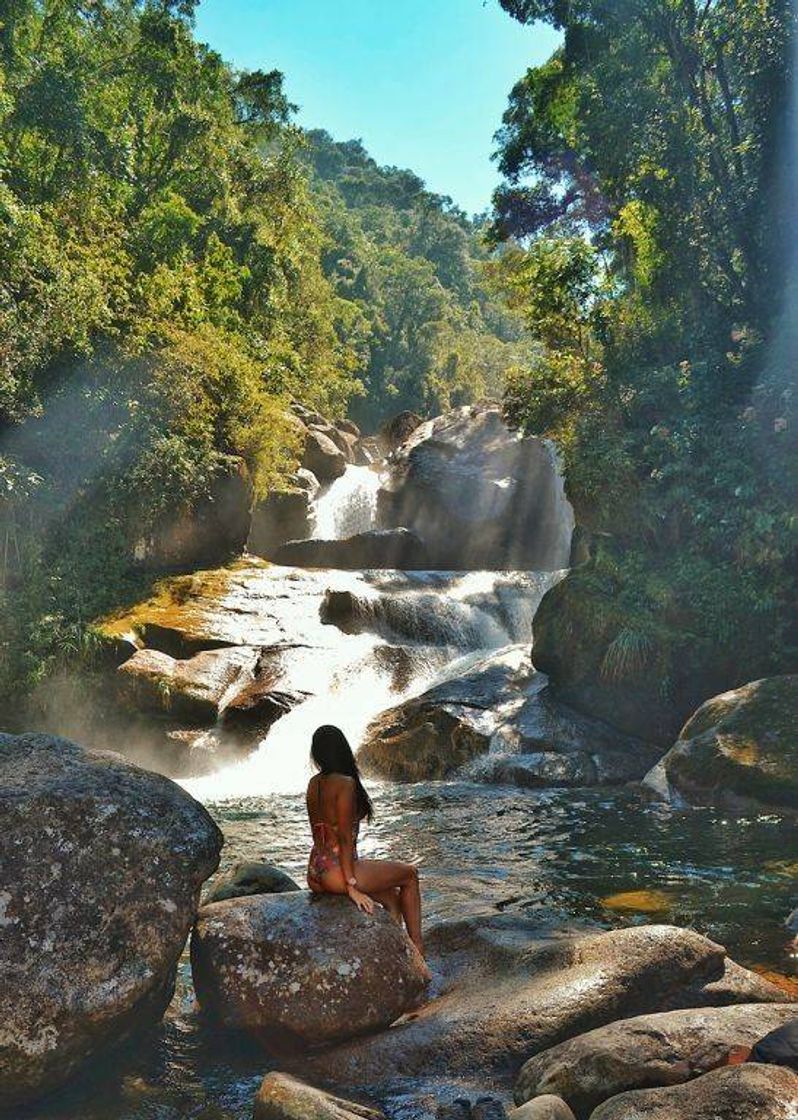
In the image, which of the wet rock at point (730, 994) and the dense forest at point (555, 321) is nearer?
the wet rock at point (730, 994)

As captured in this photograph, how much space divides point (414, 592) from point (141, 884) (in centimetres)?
1775

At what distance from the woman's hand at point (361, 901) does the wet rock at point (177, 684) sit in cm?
1149

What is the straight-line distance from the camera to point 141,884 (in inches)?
203

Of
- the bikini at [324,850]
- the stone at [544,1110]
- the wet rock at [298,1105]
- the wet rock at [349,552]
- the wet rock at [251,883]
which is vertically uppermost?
the wet rock at [349,552]

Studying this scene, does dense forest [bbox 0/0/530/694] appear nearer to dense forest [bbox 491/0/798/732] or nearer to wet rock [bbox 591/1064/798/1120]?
dense forest [bbox 491/0/798/732]

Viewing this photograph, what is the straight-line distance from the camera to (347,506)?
34.4 metres

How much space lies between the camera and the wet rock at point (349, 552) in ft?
91.2

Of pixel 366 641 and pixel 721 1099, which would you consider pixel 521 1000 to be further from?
pixel 366 641

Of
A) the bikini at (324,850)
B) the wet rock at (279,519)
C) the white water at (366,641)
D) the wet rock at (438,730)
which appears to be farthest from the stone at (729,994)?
the wet rock at (279,519)

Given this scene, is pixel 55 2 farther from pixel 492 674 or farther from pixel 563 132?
pixel 492 674

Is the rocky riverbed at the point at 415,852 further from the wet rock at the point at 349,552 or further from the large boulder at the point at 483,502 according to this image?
the large boulder at the point at 483,502

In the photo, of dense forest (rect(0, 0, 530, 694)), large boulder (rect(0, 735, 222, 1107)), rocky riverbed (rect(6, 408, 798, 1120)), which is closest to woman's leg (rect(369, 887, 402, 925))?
rocky riverbed (rect(6, 408, 798, 1120))

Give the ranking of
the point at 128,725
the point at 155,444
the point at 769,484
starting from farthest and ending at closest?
the point at 155,444
the point at 128,725
the point at 769,484

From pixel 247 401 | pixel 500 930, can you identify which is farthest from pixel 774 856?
pixel 247 401
